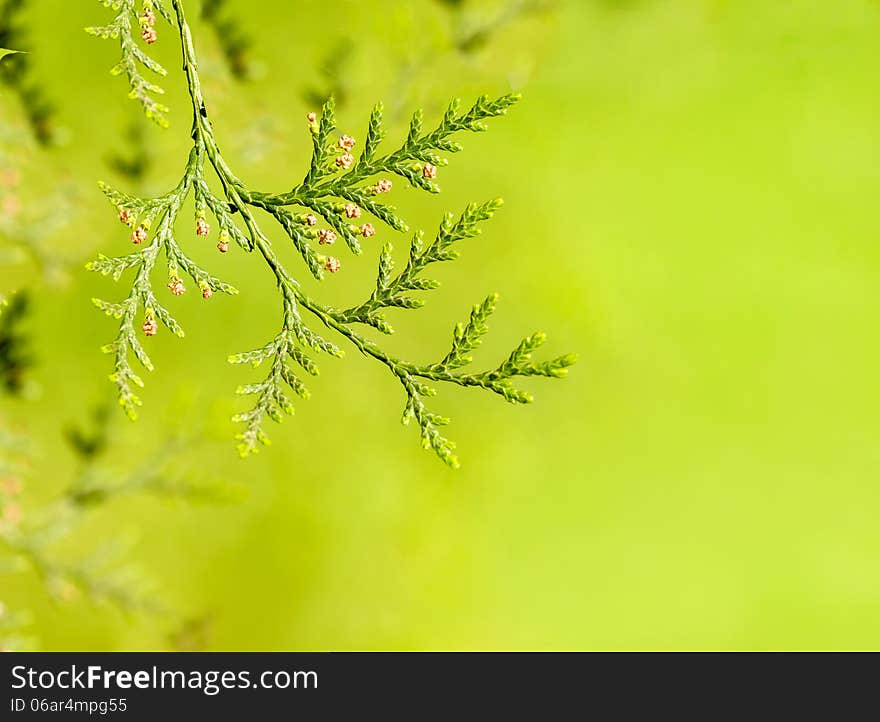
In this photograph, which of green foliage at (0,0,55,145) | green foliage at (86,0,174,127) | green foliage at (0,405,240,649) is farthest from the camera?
green foliage at (0,405,240,649)

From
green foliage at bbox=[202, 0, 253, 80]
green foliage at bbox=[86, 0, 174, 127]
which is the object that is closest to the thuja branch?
green foliage at bbox=[86, 0, 174, 127]

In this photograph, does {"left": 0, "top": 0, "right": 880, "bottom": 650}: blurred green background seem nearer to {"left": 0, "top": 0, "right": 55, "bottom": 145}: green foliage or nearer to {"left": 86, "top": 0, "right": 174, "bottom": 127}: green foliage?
{"left": 0, "top": 0, "right": 55, "bottom": 145}: green foliage

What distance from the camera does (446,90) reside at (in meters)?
1.72

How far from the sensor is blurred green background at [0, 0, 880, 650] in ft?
5.42

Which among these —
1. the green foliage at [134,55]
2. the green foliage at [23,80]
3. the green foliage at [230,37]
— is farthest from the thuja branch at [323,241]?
the green foliage at [230,37]

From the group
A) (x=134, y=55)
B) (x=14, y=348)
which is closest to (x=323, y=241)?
(x=134, y=55)

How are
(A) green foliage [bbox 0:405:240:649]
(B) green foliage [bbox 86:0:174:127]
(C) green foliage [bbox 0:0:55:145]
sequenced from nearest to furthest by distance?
1. (B) green foliage [bbox 86:0:174:127]
2. (C) green foliage [bbox 0:0:55:145]
3. (A) green foliage [bbox 0:405:240:649]

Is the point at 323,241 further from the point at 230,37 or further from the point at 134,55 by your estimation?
the point at 230,37

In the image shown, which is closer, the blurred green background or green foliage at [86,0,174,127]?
green foliage at [86,0,174,127]

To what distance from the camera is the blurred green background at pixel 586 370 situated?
1.65m

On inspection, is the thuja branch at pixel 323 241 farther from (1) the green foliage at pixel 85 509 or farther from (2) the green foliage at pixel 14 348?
(1) the green foliage at pixel 85 509
